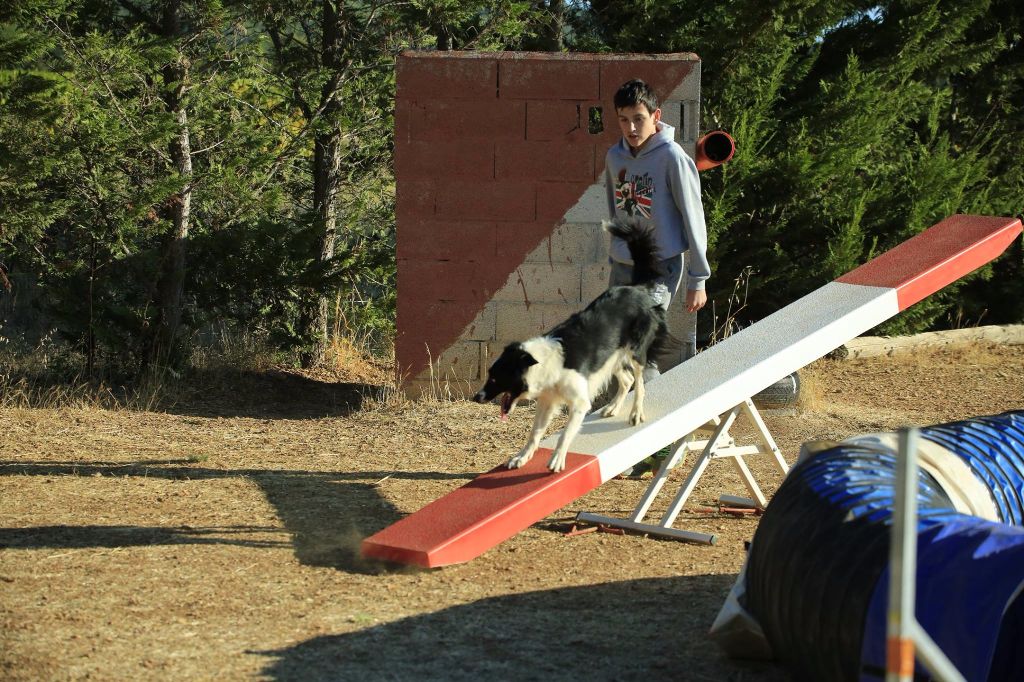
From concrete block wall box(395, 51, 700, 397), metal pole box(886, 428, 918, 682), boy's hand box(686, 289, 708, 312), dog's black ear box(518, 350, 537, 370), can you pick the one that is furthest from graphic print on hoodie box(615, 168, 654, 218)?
metal pole box(886, 428, 918, 682)

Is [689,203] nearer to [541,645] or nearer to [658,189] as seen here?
[658,189]

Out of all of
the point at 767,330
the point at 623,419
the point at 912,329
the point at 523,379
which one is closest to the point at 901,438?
the point at 523,379

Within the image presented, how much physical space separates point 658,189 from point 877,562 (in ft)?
9.60

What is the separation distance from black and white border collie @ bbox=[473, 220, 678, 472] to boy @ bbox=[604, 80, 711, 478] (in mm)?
109

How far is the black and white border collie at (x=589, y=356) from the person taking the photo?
15.7 feet

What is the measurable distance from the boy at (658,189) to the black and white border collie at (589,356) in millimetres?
110

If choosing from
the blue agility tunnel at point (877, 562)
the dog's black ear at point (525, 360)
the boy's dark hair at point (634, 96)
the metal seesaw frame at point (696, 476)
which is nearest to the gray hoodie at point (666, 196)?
the boy's dark hair at point (634, 96)

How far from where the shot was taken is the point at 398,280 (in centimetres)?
857

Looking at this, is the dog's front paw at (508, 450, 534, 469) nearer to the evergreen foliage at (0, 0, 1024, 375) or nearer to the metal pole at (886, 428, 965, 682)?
the metal pole at (886, 428, 965, 682)

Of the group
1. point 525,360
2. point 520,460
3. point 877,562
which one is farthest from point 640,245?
point 877,562

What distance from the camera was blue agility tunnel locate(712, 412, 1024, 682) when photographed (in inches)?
106

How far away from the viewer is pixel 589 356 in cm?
509

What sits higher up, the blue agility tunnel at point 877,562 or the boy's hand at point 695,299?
the boy's hand at point 695,299

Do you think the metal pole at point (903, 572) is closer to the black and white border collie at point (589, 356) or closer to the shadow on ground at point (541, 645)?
the shadow on ground at point (541, 645)
